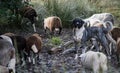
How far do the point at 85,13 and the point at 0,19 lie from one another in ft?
13.6

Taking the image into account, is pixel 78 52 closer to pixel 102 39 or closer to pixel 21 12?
pixel 102 39

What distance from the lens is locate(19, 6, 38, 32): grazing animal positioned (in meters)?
15.3

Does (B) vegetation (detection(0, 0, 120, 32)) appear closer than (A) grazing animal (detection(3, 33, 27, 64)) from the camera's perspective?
No

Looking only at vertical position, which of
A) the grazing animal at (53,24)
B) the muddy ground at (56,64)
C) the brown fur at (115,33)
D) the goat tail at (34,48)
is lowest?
the muddy ground at (56,64)

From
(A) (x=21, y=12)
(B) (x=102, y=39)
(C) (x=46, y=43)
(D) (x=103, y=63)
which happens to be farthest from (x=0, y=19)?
(D) (x=103, y=63)

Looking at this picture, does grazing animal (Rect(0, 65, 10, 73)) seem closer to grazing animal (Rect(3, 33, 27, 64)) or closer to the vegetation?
grazing animal (Rect(3, 33, 27, 64))

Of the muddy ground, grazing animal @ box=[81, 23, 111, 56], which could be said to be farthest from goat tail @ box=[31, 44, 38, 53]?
grazing animal @ box=[81, 23, 111, 56]

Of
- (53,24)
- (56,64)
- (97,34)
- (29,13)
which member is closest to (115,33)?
(97,34)

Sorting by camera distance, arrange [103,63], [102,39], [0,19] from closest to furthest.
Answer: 1. [103,63]
2. [102,39]
3. [0,19]

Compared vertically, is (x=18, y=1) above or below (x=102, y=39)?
above

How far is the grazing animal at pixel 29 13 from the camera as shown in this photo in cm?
1529

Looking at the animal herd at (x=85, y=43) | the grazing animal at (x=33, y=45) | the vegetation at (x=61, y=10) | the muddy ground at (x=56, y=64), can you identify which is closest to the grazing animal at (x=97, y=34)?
the animal herd at (x=85, y=43)

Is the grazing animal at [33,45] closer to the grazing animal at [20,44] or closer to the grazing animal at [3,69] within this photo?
the grazing animal at [20,44]

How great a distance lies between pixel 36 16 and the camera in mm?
15680
